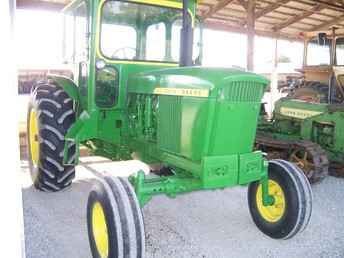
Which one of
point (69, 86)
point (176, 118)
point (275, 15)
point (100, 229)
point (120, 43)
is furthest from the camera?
point (275, 15)

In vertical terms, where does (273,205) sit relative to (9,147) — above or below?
below

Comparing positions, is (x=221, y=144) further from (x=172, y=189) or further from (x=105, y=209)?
(x=105, y=209)

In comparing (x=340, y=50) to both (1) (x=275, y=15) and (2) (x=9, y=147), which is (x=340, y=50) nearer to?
(1) (x=275, y=15)

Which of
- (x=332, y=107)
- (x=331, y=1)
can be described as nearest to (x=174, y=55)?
(x=332, y=107)

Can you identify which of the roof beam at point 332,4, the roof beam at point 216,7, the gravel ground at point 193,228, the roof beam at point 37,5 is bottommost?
the gravel ground at point 193,228

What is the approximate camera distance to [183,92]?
3.12 m

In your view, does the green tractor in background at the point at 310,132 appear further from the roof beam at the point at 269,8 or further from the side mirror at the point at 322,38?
the roof beam at the point at 269,8

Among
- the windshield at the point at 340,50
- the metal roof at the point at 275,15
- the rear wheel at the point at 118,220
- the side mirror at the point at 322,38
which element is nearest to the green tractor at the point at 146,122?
the rear wheel at the point at 118,220

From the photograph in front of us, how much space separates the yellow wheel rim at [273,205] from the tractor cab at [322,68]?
4036 millimetres

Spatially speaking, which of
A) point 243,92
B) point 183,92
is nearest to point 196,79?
point 183,92

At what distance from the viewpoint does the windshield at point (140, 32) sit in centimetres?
386

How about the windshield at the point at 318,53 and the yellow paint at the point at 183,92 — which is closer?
the yellow paint at the point at 183,92

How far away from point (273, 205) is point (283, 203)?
0.43 ft

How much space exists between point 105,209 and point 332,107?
3917 millimetres
